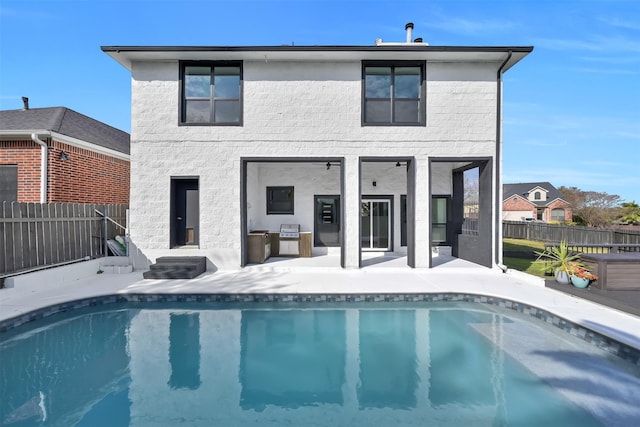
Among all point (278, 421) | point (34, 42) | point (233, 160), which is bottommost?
point (278, 421)

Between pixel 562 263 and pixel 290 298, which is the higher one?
pixel 562 263

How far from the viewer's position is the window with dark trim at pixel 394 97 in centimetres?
885

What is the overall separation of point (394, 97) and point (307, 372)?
7.73m


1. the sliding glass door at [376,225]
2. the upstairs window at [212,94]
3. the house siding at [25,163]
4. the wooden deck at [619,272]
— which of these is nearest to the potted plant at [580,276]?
the wooden deck at [619,272]

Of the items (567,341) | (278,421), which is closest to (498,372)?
(567,341)

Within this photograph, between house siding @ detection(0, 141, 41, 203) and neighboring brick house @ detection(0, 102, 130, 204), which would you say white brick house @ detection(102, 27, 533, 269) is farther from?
house siding @ detection(0, 141, 41, 203)

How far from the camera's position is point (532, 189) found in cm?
4822

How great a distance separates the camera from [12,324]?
493 cm

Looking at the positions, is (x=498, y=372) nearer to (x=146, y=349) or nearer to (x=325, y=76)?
(x=146, y=349)

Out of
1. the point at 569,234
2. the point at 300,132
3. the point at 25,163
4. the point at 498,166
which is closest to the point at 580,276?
the point at 498,166

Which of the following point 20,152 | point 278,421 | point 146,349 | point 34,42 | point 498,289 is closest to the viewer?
point 278,421

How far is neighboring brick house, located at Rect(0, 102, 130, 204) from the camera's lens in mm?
8836

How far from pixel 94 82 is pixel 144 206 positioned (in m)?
10.0

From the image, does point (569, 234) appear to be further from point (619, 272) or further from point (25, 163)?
point (25, 163)
